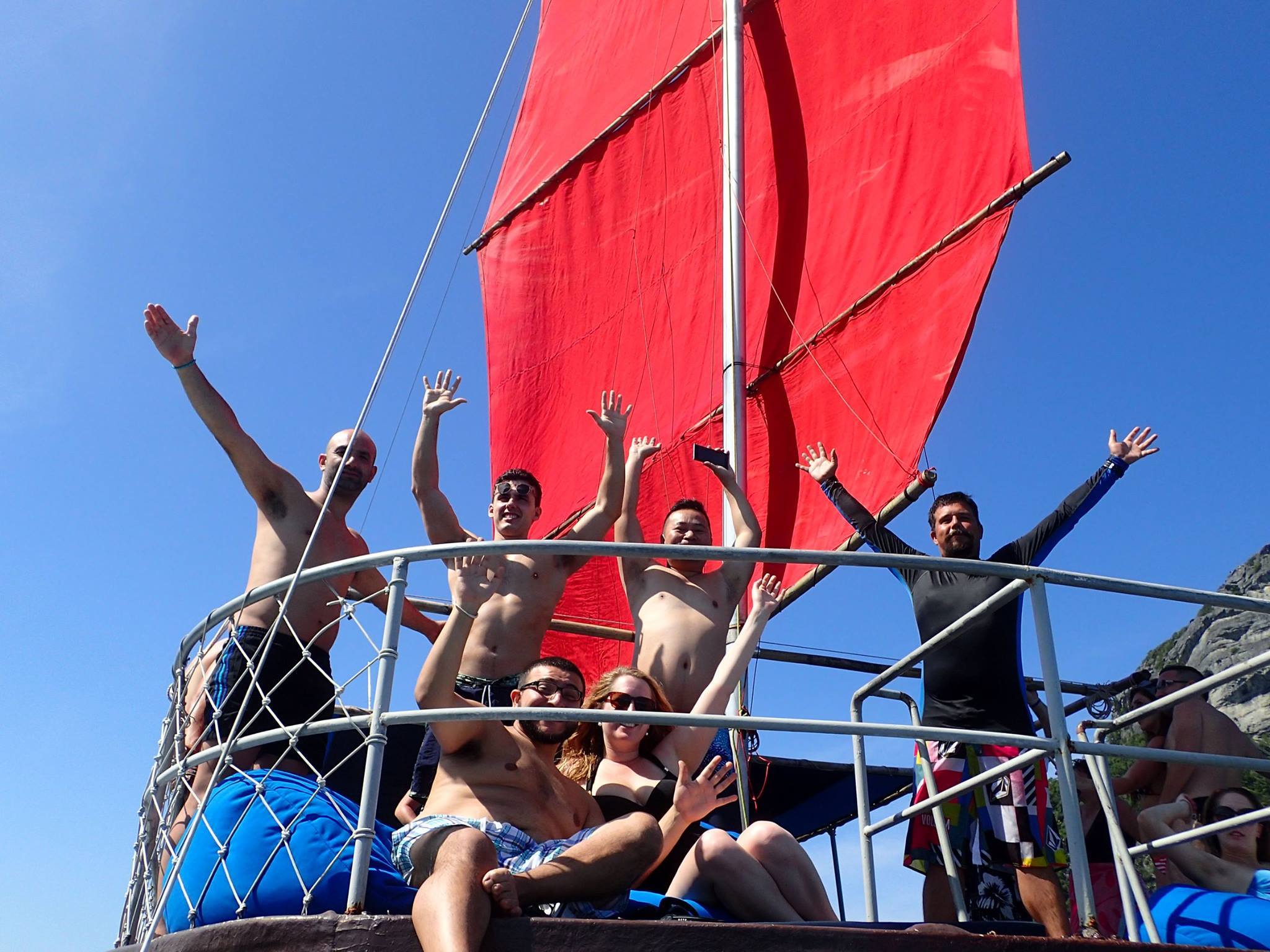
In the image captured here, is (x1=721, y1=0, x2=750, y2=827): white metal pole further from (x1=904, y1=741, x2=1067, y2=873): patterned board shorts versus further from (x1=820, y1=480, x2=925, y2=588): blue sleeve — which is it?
(x1=904, y1=741, x2=1067, y2=873): patterned board shorts

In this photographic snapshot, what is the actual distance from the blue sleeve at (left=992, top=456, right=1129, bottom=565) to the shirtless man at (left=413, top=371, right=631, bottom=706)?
5.96ft

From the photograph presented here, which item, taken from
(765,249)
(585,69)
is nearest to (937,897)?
(765,249)

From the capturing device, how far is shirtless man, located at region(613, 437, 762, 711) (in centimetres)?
505

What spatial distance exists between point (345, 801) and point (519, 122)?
43.1 ft

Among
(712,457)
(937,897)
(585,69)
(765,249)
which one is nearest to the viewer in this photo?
(937,897)

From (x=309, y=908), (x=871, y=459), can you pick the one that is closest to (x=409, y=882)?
(x=309, y=908)

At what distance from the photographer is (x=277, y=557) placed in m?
5.02

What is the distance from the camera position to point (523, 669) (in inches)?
199

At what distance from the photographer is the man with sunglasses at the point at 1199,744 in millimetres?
4305

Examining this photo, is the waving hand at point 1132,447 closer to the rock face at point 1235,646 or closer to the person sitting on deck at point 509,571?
the person sitting on deck at point 509,571

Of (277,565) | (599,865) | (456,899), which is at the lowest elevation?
(456,899)

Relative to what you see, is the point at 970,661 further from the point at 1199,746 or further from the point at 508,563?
the point at 508,563

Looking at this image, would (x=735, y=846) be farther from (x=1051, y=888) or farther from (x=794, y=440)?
(x=794, y=440)

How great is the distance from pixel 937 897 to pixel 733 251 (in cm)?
680
